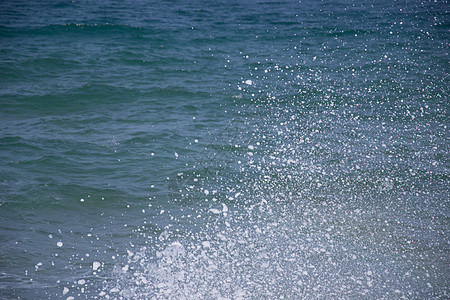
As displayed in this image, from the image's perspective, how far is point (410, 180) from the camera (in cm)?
645

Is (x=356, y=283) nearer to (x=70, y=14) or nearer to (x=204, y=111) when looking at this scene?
(x=204, y=111)

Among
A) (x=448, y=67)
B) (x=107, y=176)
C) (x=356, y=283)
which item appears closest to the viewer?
(x=356, y=283)

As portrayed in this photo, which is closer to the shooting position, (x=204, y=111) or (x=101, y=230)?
(x=101, y=230)

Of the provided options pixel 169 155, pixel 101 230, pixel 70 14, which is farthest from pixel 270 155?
pixel 70 14

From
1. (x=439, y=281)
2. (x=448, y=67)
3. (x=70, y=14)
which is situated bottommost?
(x=439, y=281)

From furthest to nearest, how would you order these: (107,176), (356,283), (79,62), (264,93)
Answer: (79,62) < (264,93) < (107,176) < (356,283)

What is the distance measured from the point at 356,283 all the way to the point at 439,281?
76cm

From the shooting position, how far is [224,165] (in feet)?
23.5

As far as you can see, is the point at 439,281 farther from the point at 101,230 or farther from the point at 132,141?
the point at 132,141

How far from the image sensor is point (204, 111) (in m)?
9.36

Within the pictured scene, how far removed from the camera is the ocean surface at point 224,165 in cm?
472

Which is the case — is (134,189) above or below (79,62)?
below

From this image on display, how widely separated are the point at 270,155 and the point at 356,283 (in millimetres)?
3147

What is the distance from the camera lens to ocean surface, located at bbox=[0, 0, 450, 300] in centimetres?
472
